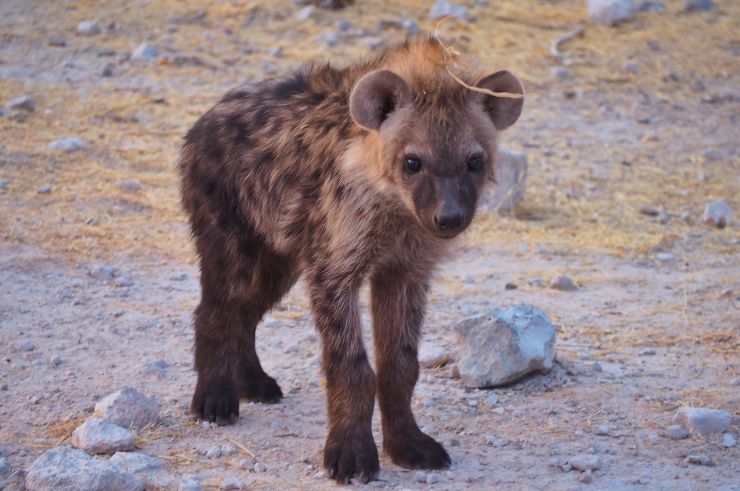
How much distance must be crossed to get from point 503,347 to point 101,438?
158 cm

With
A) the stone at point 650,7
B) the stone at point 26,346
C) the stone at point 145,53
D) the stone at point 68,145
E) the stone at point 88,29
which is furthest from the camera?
the stone at point 650,7

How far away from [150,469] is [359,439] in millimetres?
678

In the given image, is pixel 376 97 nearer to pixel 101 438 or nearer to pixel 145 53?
pixel 101 438

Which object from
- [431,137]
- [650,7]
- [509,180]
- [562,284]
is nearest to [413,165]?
[431,137]

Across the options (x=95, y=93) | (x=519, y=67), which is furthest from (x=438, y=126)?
(x=519, y=67)

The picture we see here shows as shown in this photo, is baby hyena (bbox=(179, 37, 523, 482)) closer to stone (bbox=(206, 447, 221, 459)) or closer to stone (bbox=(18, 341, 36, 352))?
stone (bbox=(206, 447, 221, 459))

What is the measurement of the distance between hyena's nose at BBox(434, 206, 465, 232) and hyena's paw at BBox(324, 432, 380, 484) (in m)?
0.75

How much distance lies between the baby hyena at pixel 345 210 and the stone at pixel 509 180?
277 cm

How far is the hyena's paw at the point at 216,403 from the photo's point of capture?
13.4ft

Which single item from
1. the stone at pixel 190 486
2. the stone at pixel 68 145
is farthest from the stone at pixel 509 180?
the stone at pixel 190 486

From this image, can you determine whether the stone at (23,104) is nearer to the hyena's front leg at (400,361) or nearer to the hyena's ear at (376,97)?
the hyena's front leg at (400,361)

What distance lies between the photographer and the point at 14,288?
16.9 ft

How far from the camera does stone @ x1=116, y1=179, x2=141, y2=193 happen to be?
6.71 metres

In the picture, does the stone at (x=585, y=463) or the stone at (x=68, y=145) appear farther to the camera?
the stone at (x=68, y=145)
